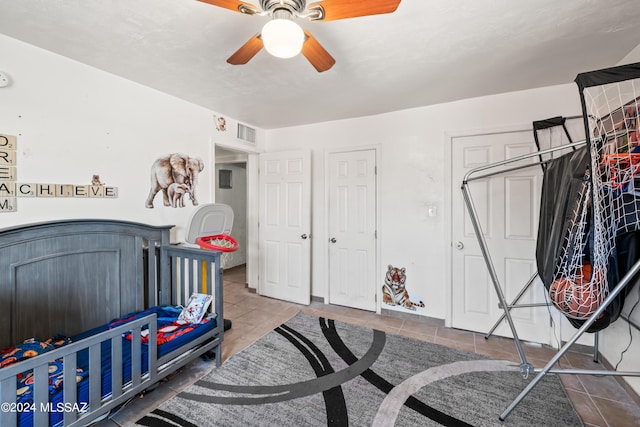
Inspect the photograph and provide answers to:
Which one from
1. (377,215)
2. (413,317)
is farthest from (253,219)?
(413,317)

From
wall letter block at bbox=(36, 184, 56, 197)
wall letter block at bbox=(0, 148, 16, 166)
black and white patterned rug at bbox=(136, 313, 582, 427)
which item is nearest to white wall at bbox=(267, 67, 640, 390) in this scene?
black and white patterned rug at bbox=(136, 313, 582, 427)

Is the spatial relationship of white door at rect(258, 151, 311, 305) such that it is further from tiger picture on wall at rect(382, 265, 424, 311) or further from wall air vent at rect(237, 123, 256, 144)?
tiger picture on wall at rect(382, 265, 424, 311)

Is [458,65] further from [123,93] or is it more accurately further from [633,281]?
[123,93]

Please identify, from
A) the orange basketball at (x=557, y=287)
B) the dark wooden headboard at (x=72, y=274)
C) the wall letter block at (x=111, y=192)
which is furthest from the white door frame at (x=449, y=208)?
the wall letter block at (x=111, y=192)

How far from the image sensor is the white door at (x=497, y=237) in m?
2.50

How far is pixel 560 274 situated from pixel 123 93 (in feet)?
12.0

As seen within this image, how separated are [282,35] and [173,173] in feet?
6.75

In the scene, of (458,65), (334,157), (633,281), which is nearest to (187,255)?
(334,157)

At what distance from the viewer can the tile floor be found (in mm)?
1679

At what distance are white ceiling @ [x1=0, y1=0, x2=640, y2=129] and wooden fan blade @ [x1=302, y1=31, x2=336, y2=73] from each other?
24 cm

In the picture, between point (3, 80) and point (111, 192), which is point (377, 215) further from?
point (3, 80)

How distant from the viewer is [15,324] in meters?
1.65

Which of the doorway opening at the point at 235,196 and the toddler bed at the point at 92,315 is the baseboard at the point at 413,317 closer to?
the toddler bed at the point at 92,315

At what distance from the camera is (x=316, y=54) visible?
1.45 meters
